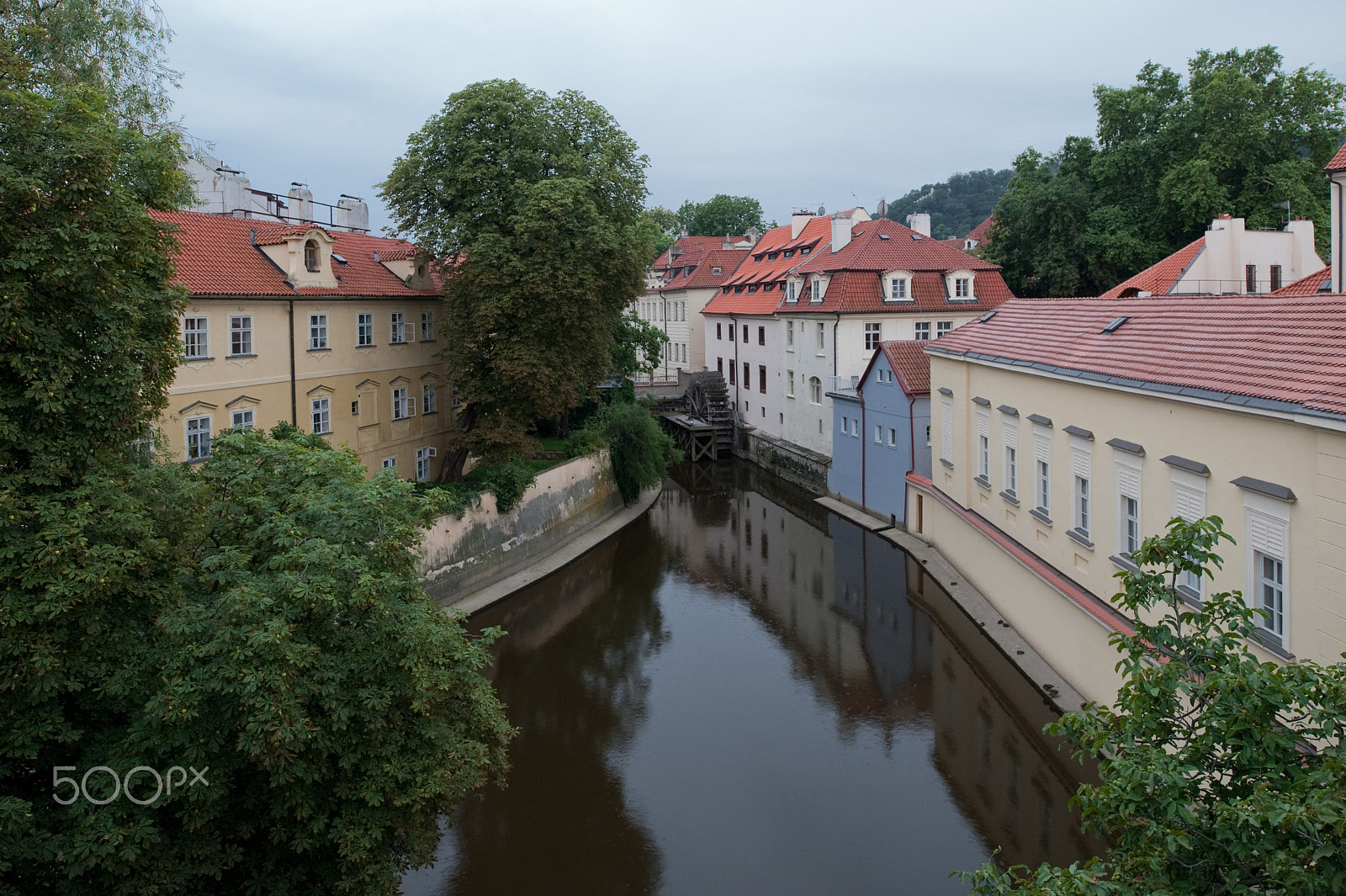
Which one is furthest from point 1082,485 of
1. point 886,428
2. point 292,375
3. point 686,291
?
point 686,291

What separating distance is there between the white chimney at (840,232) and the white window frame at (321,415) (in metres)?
20.4

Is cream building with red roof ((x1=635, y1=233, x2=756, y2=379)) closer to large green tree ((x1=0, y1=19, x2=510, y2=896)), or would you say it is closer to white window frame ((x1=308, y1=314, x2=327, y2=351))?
white window frame ((x1=308, y1=314, x2=327, y2=351))

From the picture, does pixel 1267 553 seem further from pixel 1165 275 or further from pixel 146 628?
pixel 1165 275

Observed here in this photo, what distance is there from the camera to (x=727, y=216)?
8012cm

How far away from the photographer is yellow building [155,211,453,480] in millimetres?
20516

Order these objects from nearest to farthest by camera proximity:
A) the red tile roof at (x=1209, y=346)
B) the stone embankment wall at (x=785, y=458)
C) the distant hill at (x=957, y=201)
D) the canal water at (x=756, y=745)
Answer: the red tile roof at (x=1209, y=346) < the canal water at (x=756, y=745) < the stone embankment wall at (x=785, y=458) < the distant hill at (x=957, y=201)

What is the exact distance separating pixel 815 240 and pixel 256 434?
32.8 metres

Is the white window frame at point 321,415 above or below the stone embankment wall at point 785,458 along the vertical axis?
above

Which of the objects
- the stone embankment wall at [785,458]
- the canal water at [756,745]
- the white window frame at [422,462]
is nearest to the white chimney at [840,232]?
the stone embankment wall at [785,458]

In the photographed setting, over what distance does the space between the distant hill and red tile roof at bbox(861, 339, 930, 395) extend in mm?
106712

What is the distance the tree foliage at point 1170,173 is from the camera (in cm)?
3444

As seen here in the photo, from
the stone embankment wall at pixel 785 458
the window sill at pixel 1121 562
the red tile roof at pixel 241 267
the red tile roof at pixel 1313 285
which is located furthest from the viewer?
the stone embankment wall at pixel 785 458

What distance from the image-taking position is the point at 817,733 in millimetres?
15773

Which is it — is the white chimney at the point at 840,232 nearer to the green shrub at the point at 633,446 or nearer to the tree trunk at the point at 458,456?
the green shrub at the point at 633,446
